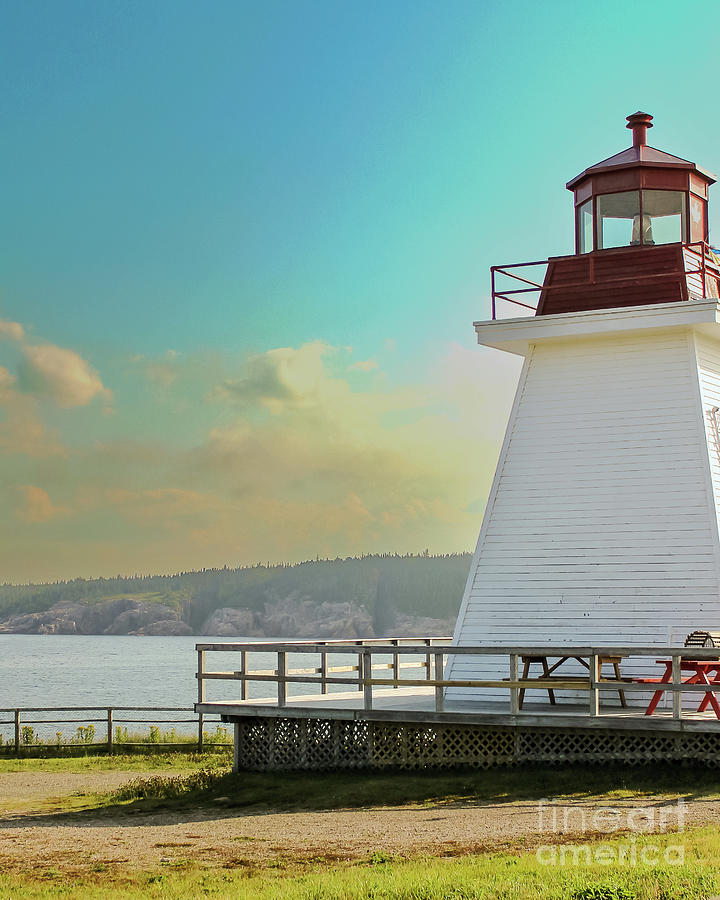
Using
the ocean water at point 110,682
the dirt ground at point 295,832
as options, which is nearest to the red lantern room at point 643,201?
the dirt ground at point 295,832

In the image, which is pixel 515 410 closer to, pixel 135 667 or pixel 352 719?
pixel 352 719

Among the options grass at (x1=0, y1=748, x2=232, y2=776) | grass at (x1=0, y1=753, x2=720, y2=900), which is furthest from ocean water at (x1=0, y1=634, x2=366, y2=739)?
grass at (x1=0, y1=753, x2=720, y2=900)

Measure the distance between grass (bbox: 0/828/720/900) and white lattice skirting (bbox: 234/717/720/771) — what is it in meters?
3.67

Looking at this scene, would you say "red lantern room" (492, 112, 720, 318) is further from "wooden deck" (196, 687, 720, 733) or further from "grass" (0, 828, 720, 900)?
"grass" (0, 828, 720, 900)

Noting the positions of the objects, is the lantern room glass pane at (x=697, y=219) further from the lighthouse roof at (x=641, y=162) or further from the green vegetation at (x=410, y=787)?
the green vegetation at (x=410, y=787)

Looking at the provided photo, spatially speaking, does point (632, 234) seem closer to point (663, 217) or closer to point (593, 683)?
point (663, 217)

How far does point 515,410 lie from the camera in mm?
17875

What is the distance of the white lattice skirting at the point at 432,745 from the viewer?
13.8 metres

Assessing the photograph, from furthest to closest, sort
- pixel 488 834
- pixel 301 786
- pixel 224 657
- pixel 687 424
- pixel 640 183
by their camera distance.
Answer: pixel 224 657 → pixel 640 183 → pixel 687 424 → pixel 301 786 → pixel 488 834

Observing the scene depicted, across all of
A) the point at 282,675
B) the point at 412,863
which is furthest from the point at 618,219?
the point at 412,863

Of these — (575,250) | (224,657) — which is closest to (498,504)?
(575,250)

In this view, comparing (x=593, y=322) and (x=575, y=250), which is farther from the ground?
(x=575, y=250)

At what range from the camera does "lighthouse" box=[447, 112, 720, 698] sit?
1609 cm

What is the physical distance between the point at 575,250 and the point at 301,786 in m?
A: 9.29
